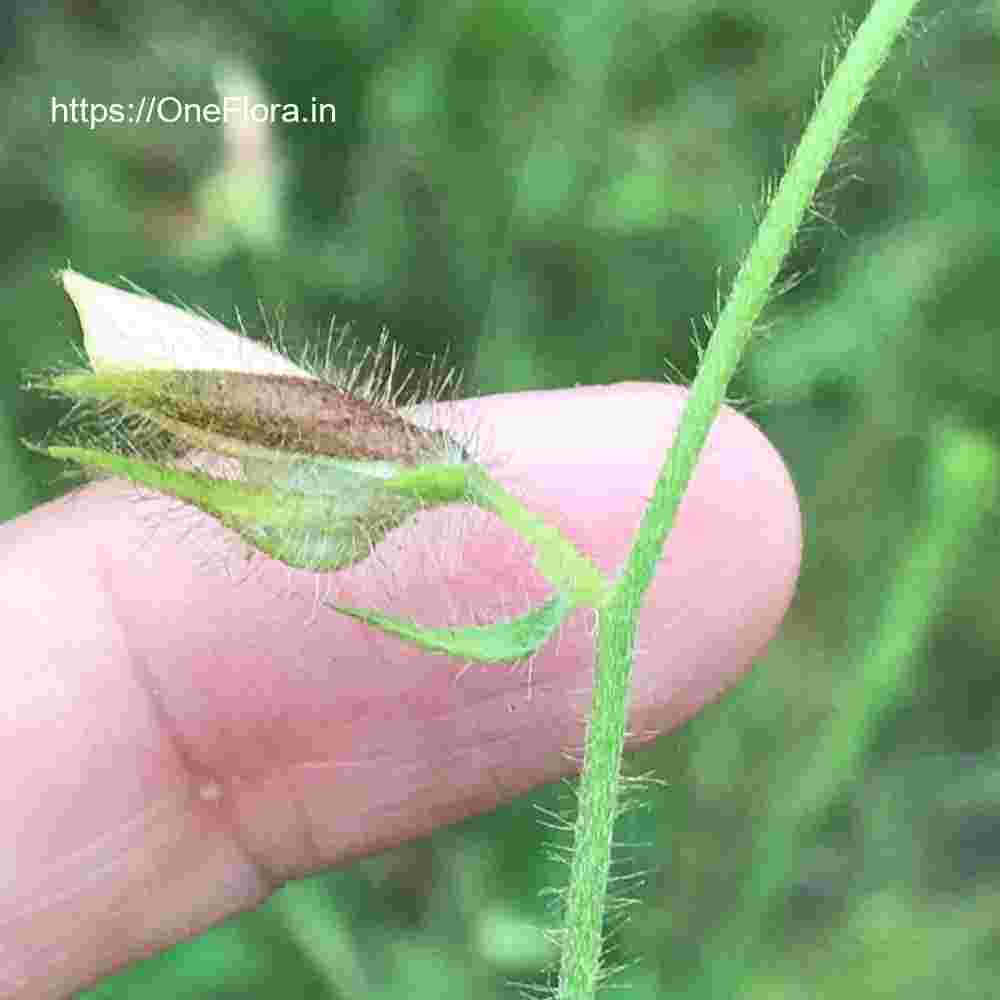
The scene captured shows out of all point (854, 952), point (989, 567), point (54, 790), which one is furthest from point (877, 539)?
point (54, 790)

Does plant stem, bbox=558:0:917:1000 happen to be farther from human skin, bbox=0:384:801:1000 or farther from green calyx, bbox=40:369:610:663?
human skin, bbox=0:384:801:1000

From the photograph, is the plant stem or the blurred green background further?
the blurred green background

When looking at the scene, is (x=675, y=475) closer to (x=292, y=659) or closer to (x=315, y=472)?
(x=315, y=472)

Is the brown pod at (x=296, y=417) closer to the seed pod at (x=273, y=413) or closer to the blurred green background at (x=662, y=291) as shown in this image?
the seed pod at (x=273, y=413)

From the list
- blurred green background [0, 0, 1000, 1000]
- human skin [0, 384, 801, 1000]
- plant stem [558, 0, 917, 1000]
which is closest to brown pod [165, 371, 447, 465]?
plant stem [558, 0, 917, 1000]

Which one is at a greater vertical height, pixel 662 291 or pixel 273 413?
pixel 662 291

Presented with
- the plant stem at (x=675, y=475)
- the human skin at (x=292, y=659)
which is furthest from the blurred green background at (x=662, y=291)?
the plant stem at (x=675, y=475)

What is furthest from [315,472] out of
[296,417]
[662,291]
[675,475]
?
[662,291]
